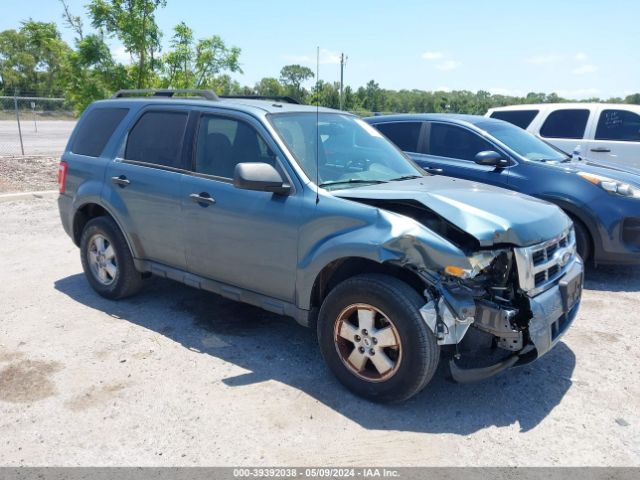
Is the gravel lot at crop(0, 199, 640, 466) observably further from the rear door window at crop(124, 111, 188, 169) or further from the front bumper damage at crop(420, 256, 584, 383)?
the rear door window at crop(124, 111, 188, 169)

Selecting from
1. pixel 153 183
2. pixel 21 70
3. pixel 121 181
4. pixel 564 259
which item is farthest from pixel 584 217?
pixel 21 70

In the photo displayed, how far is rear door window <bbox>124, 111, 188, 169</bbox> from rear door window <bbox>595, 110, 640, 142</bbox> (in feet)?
Result: 24.6

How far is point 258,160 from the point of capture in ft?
13.8

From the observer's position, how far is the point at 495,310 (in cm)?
327

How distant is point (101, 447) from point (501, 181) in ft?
16.8

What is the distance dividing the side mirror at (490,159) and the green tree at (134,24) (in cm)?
664

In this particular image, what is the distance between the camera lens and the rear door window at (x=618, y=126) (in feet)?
30.5

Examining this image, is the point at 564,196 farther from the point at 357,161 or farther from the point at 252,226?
the point at 252,226

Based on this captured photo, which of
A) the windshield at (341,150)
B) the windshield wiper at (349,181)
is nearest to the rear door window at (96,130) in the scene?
the windshield at (341,150)

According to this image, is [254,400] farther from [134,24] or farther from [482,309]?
[134,24]

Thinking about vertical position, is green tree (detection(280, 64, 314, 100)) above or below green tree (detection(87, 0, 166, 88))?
below

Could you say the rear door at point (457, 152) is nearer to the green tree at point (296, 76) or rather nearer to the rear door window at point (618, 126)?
the green tree at point (296, 76)

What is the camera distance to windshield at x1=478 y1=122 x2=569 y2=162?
6724 mm

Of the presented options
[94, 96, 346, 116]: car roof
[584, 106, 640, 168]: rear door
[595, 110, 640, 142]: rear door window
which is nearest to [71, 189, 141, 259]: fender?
[94, 96, 346, 116]: car roof
